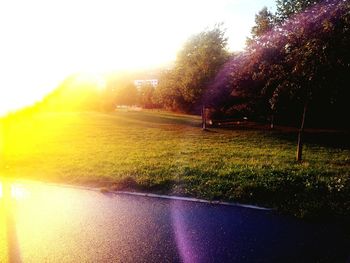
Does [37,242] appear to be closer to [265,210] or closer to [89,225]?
[89,225]

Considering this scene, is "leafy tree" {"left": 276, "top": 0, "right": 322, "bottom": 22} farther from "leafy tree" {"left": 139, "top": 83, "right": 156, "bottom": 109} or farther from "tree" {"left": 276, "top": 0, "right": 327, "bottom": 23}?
"leafy tree" {"left": 139, "top": 83, "right": 156, "bottom": 109}

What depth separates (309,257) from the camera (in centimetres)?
518

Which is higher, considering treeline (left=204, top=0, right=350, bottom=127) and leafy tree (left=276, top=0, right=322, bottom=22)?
leafy tree (left=276, top=0, right=322, bottom=22)

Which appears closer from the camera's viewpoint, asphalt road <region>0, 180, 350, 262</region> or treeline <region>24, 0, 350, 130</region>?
asphalt road <region>0, 180, 350, 262</region>

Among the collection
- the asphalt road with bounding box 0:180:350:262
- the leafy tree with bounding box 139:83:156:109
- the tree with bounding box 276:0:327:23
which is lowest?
the asphalt road with bounding box 0:180:350:262

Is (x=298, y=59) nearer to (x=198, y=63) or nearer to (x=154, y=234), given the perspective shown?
(x=154, y=234)

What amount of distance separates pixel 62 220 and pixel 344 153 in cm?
1308

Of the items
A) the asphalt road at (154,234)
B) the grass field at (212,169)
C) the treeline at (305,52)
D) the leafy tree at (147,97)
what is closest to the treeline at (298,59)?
the treeline at (305,52)

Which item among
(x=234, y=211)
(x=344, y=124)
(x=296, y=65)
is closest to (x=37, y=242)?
(x=234, y=211)

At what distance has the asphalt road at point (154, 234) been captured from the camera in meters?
5.41

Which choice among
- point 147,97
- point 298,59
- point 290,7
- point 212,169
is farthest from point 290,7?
point 147,97

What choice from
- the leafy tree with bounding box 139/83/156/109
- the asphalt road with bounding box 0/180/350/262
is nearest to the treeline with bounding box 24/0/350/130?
the asphalt road with bounding box 0/180/350/262

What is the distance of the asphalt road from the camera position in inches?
213

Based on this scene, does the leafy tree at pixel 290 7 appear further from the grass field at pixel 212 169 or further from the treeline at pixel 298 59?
the grass field at pixel 212 169
